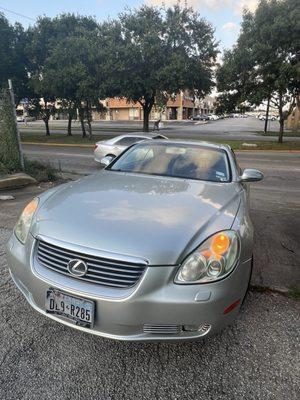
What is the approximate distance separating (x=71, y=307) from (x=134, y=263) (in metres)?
0.52

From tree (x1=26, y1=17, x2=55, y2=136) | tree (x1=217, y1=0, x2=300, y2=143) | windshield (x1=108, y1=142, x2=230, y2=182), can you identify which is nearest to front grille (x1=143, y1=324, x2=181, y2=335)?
windshield (x1=108, y1=142, x2=230, y2=182)

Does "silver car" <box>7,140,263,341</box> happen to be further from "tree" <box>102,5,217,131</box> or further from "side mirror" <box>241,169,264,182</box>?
"tree" <box>102,5,217,131</box>

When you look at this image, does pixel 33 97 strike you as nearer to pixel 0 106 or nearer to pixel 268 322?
pixel 0 106

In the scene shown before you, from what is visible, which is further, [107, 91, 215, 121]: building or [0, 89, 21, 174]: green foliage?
[107, 91, 215, 121]: building

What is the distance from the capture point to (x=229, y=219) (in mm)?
2729

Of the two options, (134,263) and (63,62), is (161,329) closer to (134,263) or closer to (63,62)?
(134,263)

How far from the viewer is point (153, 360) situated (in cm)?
254

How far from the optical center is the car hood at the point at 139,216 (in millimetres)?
2307

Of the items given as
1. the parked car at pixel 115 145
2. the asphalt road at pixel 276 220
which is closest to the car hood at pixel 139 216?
the asphalt road at pixel 276 220

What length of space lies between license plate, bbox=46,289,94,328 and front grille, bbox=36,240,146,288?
0.14m

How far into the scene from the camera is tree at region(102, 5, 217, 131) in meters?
22.1

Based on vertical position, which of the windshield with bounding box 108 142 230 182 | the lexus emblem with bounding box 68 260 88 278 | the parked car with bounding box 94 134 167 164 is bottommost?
the parked car with bounding box 94 134 167 164

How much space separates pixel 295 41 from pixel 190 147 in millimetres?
16904

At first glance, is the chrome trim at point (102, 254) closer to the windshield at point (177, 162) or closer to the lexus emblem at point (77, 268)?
the lexus emblem at point (77, 268)
